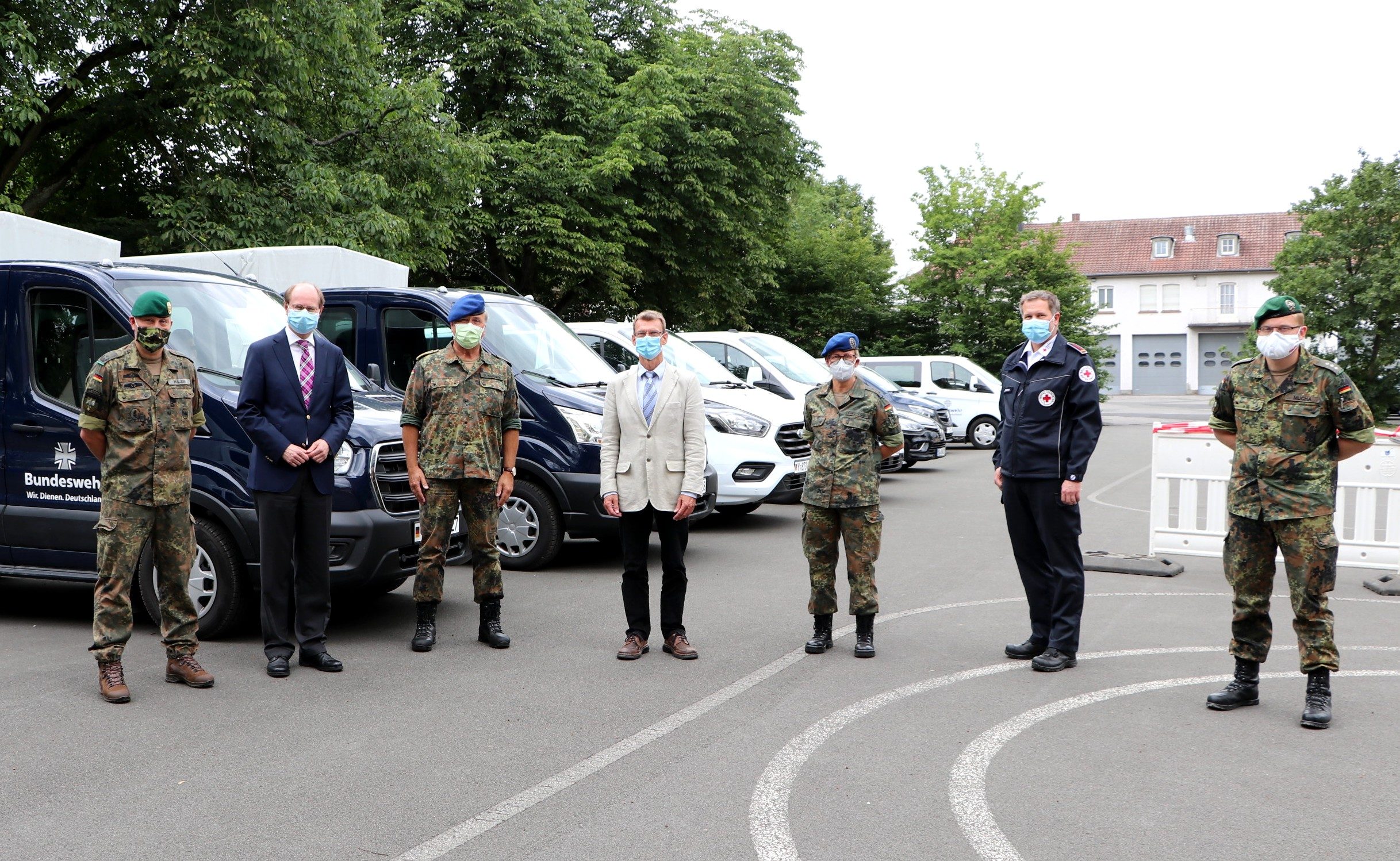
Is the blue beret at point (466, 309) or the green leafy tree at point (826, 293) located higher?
the green leafy tree at point (826, 293)

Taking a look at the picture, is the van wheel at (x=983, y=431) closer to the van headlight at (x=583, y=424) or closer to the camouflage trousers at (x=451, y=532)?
the van headlight at (x=583, y=424)

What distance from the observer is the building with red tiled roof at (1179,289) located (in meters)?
71.9

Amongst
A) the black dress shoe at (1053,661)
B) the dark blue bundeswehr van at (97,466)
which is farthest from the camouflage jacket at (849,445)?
the dark blue bundeswehr van at (97,466)

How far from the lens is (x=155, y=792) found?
4.48 metres

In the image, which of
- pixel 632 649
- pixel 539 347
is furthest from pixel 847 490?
pixel 539 347

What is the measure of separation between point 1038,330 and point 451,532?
3.47 meters

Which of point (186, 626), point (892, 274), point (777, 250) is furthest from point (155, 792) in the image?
point (892, 274)

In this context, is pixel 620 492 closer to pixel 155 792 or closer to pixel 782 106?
pixel 155 792

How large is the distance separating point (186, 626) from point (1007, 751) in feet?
12.9

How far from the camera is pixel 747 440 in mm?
11492

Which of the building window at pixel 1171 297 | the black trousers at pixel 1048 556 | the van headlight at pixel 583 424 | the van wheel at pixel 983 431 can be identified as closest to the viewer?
the black trousers at pixel 1048 556

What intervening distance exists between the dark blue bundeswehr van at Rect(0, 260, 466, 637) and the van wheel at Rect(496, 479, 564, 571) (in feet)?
7.06

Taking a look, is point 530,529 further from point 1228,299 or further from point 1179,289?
point 1228,299

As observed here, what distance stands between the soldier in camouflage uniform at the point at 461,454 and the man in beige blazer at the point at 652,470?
0.64 m
